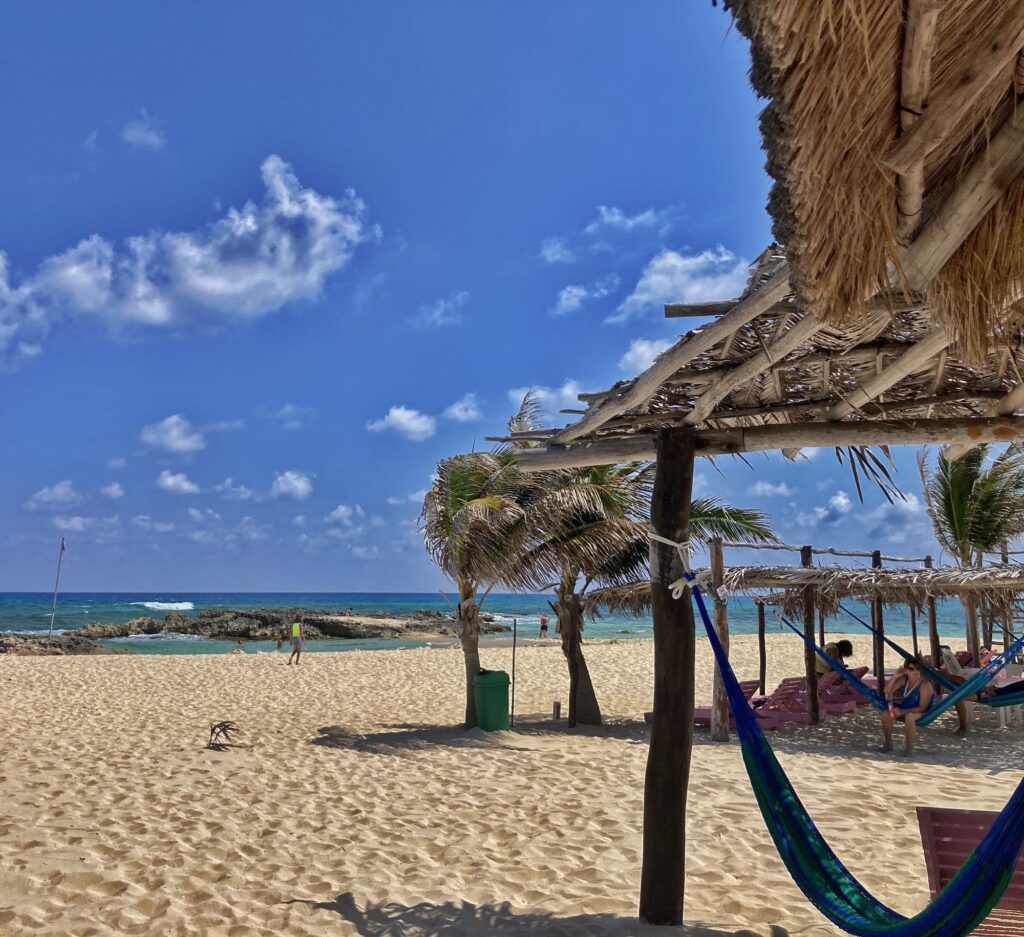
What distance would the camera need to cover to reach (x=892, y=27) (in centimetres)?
150

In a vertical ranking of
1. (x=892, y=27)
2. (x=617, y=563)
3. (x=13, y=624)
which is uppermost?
(x=892, y=27)

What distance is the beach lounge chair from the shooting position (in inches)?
98.7

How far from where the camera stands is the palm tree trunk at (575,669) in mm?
8438

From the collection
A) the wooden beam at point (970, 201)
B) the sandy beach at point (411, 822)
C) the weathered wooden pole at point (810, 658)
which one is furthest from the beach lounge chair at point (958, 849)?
the weathered wooden pole at point (810, 658)

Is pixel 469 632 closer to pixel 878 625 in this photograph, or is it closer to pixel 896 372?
pixel 878 625

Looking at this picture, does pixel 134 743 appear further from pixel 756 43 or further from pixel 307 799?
pixel 756 43

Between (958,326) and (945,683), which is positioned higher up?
(958,326)

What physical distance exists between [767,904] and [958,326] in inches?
95.7

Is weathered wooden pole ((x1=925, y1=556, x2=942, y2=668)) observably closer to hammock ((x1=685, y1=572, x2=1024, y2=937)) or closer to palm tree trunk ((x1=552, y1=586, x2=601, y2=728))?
palm tree trunk ((x1=552, y1=586, x2=601, y2=728))

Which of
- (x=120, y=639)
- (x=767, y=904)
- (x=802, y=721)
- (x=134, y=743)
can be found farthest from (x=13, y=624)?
(x=767, y=904)

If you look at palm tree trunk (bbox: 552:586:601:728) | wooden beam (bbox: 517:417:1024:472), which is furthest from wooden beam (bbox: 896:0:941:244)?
palm tree trunk (bbox: 552:586:601:728)

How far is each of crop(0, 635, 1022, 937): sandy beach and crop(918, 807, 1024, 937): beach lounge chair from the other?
593 mm

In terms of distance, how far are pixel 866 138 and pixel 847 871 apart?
2316 millimetres

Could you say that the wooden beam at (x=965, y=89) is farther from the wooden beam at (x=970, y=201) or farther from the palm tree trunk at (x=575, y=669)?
the palm tree trunk at (x=575, y=669)
